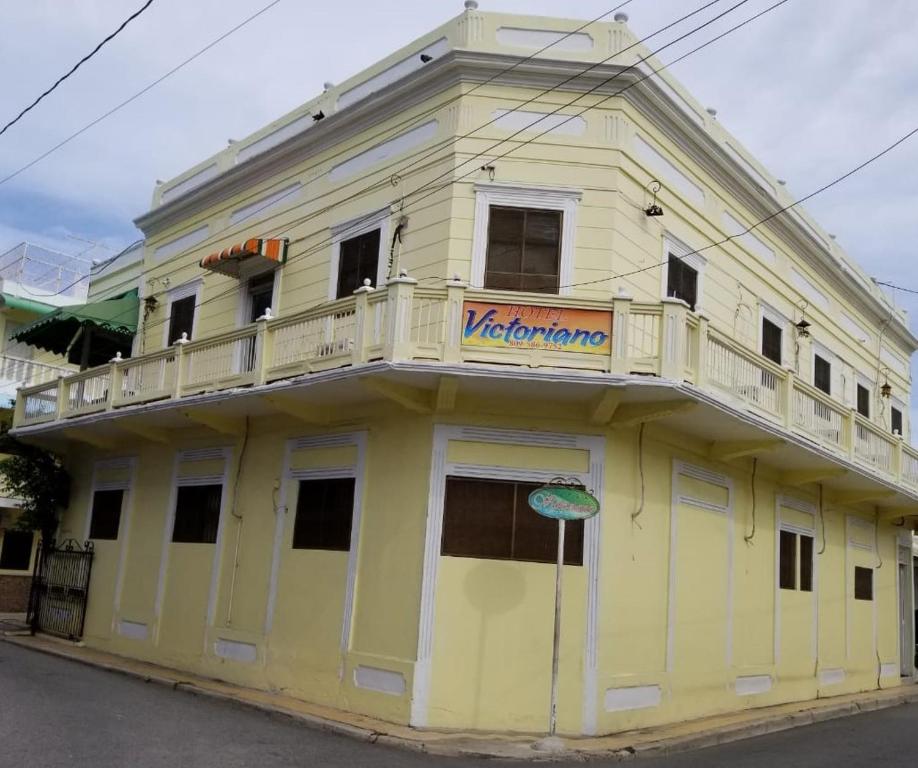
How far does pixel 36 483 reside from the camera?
19156 millimetres

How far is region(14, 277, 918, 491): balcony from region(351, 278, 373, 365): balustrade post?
0.05 ft

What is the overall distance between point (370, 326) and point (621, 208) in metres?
4.00

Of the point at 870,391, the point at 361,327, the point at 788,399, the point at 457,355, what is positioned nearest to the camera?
the point at 457,355

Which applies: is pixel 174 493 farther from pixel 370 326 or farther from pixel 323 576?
pixel 370 326

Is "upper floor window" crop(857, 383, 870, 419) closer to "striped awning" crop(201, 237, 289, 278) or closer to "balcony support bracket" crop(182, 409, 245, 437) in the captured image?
"striped awning" crop(201, 237, 289, 278)

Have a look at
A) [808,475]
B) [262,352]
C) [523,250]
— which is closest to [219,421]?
[262,352]

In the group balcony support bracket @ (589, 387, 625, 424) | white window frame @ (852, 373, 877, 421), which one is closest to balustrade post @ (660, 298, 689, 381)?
balcony support bracket @ (589, 387, 625, 424)

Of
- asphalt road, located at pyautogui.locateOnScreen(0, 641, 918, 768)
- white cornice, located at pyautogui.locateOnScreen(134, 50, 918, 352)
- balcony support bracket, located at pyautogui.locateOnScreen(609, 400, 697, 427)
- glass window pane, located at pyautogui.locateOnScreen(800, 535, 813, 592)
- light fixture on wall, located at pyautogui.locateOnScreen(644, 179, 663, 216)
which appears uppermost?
white cornice, located at pyautogui.locateOnScreen(134, 50, 918, 352)

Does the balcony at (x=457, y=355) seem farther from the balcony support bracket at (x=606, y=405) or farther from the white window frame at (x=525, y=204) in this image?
the white window frame at (x=525, y=204)

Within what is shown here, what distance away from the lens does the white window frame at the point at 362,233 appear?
543 inches

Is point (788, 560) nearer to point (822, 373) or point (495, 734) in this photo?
point (822, 373)

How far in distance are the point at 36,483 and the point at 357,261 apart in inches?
370

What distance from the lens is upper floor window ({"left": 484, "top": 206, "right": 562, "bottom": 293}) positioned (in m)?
12.7

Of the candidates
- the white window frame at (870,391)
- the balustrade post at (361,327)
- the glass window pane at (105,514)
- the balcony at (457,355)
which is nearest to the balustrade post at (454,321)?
the balcony at (457,355)
